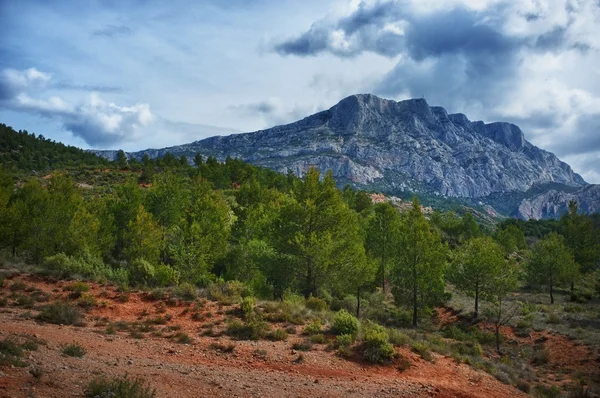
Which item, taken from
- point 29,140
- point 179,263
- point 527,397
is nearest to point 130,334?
point 179,263

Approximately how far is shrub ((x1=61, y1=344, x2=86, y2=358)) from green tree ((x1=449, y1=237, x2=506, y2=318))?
27.8 meters

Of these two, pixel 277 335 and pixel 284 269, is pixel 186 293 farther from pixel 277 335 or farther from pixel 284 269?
pixel 284 269

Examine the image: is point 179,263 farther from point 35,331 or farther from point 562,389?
point 562,389

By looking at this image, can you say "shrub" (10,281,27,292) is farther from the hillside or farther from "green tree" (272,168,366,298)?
the hillside

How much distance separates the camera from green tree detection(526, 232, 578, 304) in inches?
1666

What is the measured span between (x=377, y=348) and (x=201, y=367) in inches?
250

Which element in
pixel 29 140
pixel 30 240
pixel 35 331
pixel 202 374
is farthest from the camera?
pixel 29 140

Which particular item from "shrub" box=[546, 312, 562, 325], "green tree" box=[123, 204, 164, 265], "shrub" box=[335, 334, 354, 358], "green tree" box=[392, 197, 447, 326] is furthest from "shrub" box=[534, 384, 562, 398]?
"green tree" box=[123, 204, 164, 265]

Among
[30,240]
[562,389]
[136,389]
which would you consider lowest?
[562,389]

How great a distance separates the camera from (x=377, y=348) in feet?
44.2

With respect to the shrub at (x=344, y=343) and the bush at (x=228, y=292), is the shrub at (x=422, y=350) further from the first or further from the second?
the bush at (x=228, y=292)

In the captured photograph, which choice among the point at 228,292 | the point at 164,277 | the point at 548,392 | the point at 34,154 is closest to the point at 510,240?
the point at 548,392

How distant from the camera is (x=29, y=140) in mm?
93812

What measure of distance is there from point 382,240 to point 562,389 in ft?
76.7
